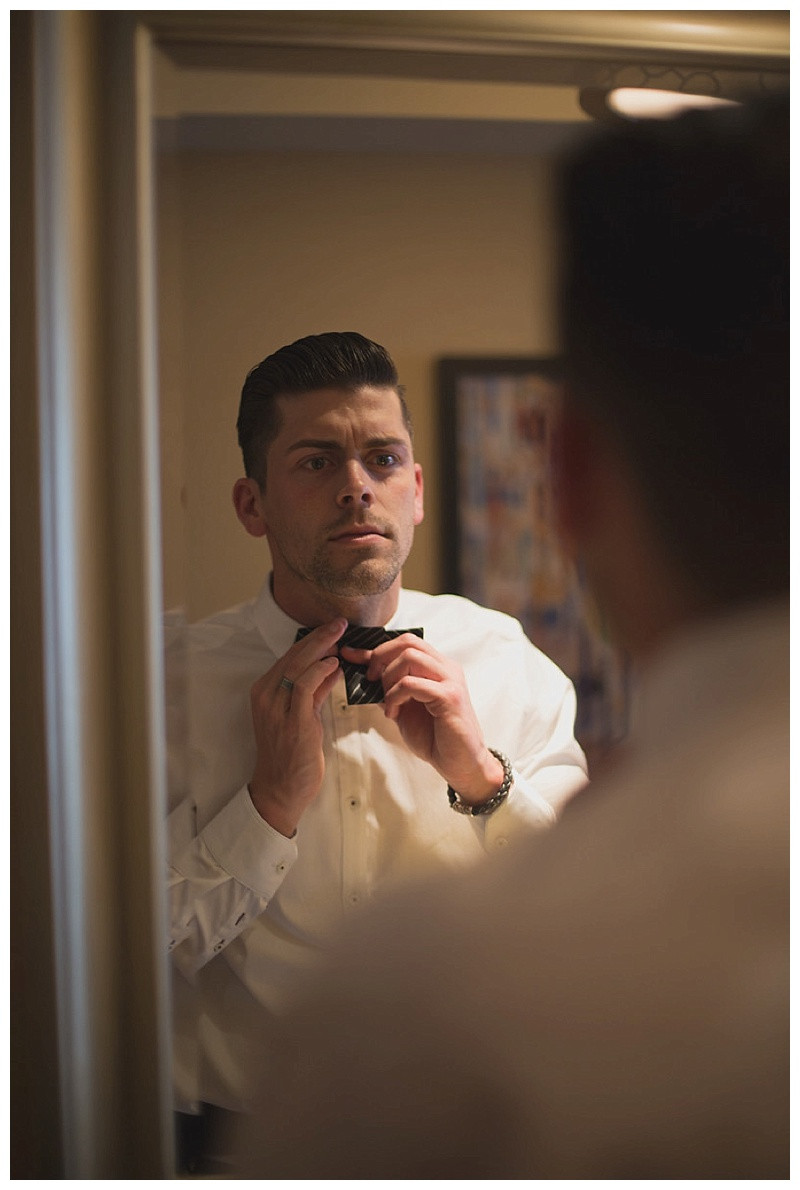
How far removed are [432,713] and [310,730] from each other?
0.33 feet

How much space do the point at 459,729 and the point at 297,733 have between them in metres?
0.13

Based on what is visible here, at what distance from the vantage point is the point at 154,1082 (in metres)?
0.76

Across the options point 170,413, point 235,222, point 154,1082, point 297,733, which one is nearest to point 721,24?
point 235,222

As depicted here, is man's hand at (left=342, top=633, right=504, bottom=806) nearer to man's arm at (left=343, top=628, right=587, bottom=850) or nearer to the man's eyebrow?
man's arm at (left=343, top=628, right=587, bottom=850)

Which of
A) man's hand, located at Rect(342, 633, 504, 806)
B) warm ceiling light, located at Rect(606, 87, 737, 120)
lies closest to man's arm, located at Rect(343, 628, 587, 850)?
man's hand, located at Rect(342, 633, 504, 806)

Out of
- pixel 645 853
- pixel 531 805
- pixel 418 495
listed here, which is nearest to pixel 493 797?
pixel 531 805

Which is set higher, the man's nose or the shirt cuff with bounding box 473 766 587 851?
the man's nose

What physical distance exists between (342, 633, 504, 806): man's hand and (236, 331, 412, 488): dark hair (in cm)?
18

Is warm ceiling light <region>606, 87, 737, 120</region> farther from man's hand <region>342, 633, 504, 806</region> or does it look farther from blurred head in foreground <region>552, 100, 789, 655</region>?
man's hand <region>342, 633, 504, 806</region>

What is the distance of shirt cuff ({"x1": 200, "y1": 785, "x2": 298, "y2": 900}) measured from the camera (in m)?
0.75

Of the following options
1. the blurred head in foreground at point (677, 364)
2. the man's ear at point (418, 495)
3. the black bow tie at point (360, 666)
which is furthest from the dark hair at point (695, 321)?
the black bow tie at point (360, 666)

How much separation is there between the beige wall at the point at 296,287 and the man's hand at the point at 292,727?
0.07 meters

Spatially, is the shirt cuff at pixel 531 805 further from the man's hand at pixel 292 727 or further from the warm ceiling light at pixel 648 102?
the warm ceiling light at pixel 648 102
